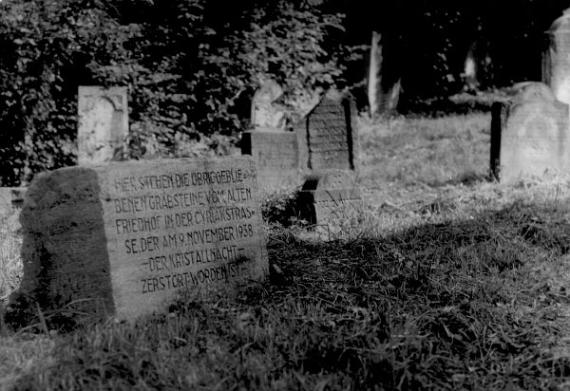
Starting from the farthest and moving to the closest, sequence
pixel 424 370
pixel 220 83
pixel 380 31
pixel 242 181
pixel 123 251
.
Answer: pixel 380 31 → pixel 220 83 → pixel 242 181 → pixel 123 251 → pixel 424 370

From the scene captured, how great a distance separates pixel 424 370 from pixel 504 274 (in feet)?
4.84

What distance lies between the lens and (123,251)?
12.3 feet

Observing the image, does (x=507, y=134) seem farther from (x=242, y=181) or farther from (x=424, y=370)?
(x=424, y=370)

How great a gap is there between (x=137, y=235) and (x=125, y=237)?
8 cm

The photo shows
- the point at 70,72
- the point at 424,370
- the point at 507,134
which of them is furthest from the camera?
the point at 70,72

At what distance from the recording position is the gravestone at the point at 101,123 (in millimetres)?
10453

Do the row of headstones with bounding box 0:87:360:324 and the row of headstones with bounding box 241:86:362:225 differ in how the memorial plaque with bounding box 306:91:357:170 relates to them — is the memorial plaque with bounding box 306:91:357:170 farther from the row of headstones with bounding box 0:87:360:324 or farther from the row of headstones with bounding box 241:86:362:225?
the row of headstones with bounding box 0:87:360:324

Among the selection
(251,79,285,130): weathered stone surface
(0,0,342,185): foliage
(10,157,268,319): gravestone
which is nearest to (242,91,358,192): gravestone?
(251,79,285,130): weathered stone surface

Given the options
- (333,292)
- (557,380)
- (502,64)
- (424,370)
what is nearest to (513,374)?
(557,380)

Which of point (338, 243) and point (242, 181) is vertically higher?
point (242, 181)

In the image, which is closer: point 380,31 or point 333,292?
point 333,292

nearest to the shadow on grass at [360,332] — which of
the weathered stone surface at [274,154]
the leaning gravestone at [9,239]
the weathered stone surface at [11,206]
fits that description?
the leaning gravestone at [9,239]

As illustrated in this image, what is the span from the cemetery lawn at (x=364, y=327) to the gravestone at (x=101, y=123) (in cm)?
561

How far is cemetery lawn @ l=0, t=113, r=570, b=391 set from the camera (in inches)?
119
